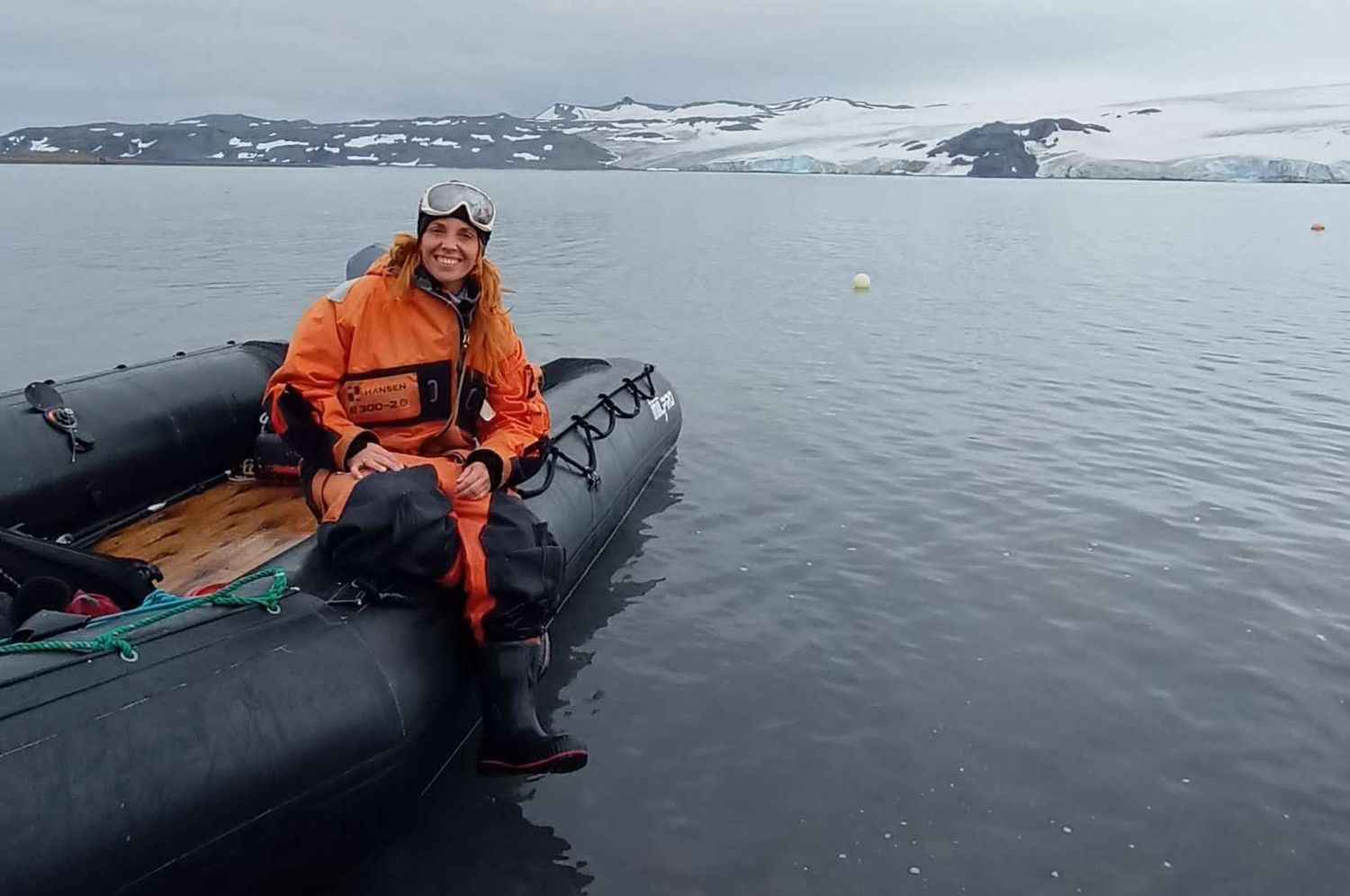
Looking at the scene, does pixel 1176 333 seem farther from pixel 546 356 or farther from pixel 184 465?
pixel 184 465

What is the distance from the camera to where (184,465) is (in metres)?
5.38

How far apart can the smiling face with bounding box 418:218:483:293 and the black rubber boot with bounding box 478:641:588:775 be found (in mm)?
1354

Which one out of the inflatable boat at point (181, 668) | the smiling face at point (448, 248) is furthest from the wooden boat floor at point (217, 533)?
the smiling face at point (448, 248)

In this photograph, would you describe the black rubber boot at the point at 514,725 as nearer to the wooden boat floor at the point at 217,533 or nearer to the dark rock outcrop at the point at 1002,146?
the wooden boat floor at the point at 217,533

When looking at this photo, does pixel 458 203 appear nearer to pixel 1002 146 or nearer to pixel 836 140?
pixel 1002 146

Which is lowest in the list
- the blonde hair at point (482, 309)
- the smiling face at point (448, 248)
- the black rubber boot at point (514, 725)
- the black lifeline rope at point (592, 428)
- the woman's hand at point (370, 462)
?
the black rubber boot at point (514, 725)

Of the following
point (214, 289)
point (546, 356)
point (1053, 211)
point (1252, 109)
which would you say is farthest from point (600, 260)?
point (1252, 109)

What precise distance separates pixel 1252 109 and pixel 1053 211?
8309 centimetres

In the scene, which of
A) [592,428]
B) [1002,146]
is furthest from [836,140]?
[592,428]

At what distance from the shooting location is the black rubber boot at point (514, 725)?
346 centimetres

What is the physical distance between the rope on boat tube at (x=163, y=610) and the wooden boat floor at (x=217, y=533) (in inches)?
48.3

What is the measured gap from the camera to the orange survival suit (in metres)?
3.37

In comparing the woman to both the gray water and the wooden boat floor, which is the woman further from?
the wooden boat floor

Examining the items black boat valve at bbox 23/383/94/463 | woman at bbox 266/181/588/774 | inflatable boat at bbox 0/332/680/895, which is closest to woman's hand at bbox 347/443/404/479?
woman at bbox 266/181/588/774
